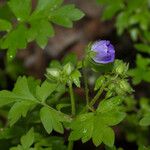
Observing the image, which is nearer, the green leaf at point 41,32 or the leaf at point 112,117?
the leaf at point 112,117

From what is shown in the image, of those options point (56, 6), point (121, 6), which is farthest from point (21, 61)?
point (56, 6)

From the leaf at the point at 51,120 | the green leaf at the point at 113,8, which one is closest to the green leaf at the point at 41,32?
the leaf at the point at 51,120

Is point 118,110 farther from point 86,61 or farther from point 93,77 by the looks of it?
point 93,77

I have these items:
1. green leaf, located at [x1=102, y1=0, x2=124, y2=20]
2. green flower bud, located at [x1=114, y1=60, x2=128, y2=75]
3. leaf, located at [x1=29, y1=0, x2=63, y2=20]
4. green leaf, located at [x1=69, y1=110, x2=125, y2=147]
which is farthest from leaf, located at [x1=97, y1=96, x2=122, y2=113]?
green leaf, located at [x1=102, y1=0, x2=124, y2=20]

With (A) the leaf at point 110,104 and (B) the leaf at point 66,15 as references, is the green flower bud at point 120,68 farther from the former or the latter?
(B) the leaf at point 66,15

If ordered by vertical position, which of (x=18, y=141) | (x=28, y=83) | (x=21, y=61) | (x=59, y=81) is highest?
(x=59, y=81)
